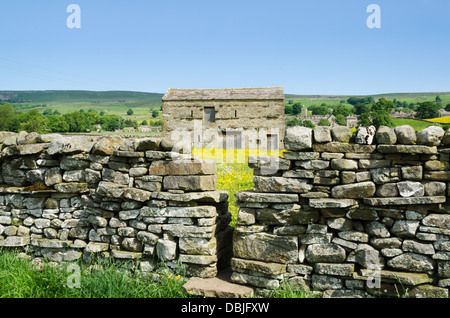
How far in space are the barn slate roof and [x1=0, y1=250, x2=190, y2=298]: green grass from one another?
30.7 metres

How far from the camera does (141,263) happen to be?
18.1ft

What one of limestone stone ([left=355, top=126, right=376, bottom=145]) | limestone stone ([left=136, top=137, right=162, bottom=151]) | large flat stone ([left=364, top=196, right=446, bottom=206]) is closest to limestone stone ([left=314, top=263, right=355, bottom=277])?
large flat stone ([left=364, top=196, right=446, bottom=206])

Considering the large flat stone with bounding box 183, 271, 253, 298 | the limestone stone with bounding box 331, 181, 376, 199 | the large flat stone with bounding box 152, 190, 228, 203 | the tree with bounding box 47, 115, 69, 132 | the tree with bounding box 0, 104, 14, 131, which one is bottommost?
the large flat stone with bounding box 183, 271, 253, 298

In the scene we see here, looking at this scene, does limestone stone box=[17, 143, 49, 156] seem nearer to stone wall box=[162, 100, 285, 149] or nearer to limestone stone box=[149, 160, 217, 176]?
limestone stone box=[149, 160, 217, 176]

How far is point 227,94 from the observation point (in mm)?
36156

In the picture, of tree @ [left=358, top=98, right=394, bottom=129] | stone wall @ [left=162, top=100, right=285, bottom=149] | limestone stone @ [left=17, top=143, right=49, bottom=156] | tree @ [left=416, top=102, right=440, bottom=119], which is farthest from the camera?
tree @ [left=358, top=98, right=394, bottom=129]

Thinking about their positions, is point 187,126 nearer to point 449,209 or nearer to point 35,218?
point 35,218

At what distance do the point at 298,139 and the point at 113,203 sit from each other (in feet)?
10.4

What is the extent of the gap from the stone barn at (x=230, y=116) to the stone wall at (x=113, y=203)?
93.1 ft

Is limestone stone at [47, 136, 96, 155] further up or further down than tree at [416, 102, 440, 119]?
further down

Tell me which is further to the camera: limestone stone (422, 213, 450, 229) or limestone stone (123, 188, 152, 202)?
limestone stone (123, 188, 152, 202)

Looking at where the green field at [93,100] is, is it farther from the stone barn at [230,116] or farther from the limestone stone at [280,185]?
the limestone stone at [280,185]

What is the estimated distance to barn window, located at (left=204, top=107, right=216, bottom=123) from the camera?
3566 cm
